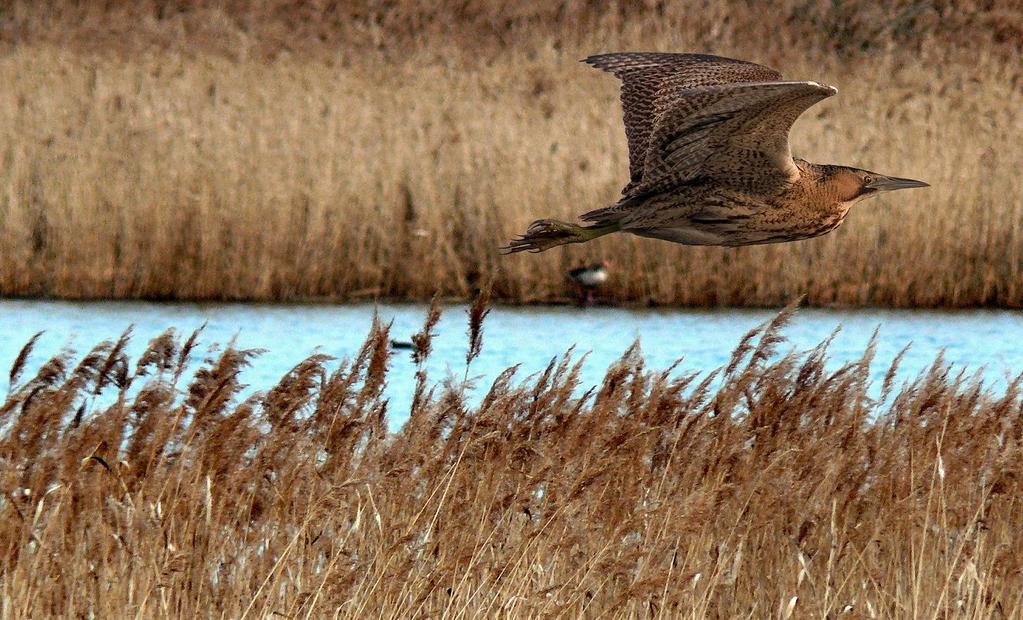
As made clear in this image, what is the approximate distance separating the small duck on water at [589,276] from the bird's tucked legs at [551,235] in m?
7.30

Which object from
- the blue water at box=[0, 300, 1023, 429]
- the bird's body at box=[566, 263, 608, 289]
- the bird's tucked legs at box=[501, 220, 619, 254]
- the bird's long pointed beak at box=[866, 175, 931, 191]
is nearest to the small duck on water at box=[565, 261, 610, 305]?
the bird's body at box=[566, 263, 608, 289]

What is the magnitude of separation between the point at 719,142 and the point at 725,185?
0.14 meters

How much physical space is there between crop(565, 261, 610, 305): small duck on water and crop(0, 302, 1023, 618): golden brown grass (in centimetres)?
696

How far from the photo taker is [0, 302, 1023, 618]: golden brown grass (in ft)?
14.0

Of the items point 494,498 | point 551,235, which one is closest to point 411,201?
point 551,235

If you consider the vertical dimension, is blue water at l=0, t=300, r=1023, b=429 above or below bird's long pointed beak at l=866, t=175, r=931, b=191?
below

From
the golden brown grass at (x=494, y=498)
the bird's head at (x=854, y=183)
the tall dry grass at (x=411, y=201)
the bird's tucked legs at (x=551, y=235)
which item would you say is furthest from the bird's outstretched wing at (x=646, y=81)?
the tall dry grass at (x=411, y=201)

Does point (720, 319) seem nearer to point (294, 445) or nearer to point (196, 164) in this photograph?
point (196, 164)

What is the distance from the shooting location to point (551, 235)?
5.27 m

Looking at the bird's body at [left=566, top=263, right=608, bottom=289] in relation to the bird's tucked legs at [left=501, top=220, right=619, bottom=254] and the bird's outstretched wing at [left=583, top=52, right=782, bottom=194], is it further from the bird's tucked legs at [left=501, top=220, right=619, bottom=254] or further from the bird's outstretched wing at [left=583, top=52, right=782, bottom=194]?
the bird's tucked legs at [left=501, top=220, right=619, bottom=254]

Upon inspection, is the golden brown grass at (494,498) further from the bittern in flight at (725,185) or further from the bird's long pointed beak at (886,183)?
the bird's long pointed beak at (886,183)

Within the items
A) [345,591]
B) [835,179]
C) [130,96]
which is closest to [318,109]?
[130,96]

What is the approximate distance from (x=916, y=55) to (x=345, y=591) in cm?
2657

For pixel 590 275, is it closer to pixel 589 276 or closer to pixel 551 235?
pixel 589 276
